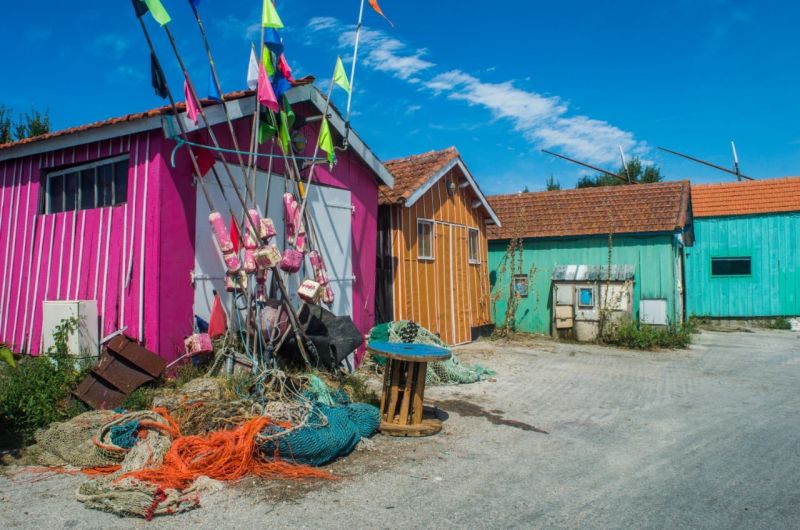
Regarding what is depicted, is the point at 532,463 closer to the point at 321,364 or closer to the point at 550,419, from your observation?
A: the point at 550,419

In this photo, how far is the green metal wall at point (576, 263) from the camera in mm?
15117

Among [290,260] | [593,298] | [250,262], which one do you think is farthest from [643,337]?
[250,262]

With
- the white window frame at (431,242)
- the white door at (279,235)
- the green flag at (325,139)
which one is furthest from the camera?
the white window frame at (431,242)

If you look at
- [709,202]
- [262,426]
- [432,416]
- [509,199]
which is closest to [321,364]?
[432,416]

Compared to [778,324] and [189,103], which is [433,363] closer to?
[189,103]

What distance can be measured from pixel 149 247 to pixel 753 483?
650cm

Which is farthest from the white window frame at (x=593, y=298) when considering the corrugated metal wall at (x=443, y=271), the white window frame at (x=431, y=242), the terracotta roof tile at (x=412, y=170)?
the terracotta roof tile at (x=412, y=170)

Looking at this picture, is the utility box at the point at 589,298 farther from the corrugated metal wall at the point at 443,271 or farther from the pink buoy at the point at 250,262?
the pink buoy at the point at 250,262

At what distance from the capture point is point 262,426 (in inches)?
212

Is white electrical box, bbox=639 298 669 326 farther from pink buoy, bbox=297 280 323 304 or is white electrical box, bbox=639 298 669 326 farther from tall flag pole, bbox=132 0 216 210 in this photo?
tall flag pole, bbox=132 0 216 210

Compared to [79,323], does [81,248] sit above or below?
above

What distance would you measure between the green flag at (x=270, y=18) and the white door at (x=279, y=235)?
1.88 metres

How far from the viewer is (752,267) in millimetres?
19469

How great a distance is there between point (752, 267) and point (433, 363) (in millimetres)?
14758
